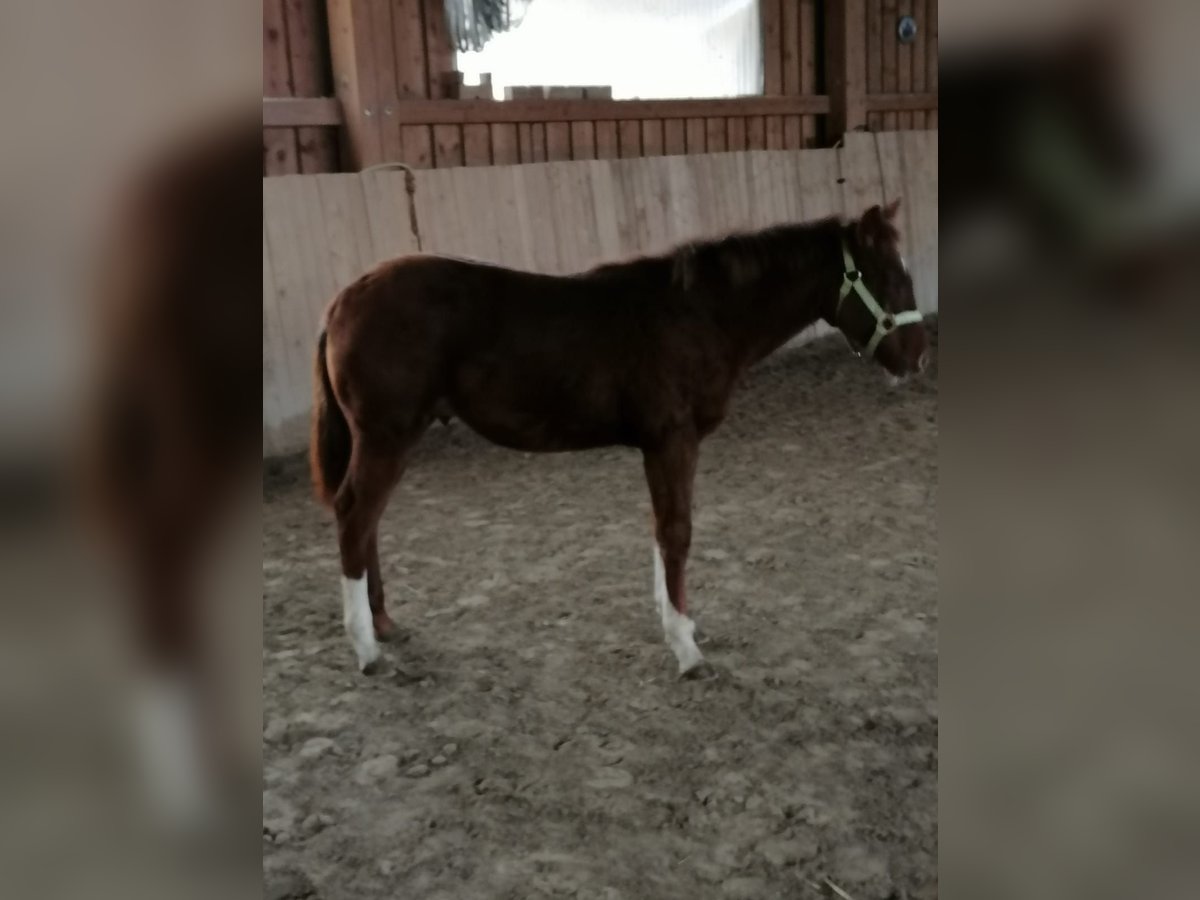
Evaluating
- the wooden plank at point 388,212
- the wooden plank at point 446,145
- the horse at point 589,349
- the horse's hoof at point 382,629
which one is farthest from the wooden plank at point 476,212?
the horse's hoof at point 382,629

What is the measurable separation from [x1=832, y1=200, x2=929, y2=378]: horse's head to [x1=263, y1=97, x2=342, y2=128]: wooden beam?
264cm

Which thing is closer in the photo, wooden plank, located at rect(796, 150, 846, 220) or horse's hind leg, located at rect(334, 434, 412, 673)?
horse's hind leg, located at rect(334, 434, 412, 673)

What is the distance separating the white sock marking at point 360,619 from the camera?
223 cm

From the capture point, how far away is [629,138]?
16.8 ft

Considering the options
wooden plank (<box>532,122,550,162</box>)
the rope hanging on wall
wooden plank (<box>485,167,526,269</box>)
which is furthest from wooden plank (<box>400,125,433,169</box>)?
wooden plank (<box>532,122,550,162</box>)

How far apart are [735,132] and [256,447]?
550cm

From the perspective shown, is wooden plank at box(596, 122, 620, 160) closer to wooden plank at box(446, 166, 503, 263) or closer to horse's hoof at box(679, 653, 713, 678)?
wooden plank at box(446, 166, 503, 263)

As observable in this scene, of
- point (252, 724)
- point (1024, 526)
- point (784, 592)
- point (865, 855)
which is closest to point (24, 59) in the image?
point (252, 724)

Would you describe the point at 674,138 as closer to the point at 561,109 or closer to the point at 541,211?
the point at 561,109

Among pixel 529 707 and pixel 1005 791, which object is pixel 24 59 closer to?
pixel 1005 791

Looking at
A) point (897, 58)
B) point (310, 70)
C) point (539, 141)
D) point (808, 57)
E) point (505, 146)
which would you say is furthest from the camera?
point (897, 58)

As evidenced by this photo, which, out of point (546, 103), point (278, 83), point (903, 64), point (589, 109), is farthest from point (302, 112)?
point (903, 64)

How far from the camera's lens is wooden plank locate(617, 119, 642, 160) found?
16.7 feet

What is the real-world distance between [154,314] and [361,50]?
4.14 meters
